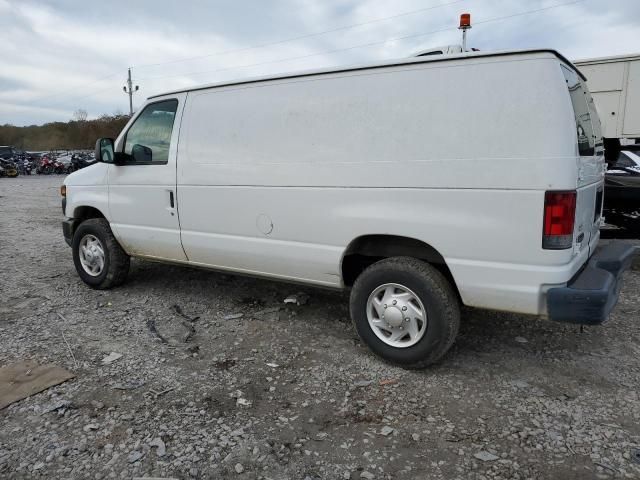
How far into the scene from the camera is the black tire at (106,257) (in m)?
5.22

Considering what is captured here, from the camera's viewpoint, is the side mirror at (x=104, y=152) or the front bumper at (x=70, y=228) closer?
the side mirror at (x=104, y=152)

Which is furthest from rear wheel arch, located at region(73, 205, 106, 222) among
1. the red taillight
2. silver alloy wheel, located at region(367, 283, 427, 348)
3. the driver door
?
the red taillight

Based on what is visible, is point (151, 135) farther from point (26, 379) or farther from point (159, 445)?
point (159, 445)

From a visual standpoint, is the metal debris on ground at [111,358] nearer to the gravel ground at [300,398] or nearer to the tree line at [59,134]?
the gravel ground at [300,398]

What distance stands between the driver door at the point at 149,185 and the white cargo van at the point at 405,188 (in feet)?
0.09

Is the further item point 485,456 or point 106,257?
point 106,257

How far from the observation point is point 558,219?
285cm

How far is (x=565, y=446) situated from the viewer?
2.65 m

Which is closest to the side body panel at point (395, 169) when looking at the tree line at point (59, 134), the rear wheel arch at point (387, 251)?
the rear wheel arch at point (387, 251)

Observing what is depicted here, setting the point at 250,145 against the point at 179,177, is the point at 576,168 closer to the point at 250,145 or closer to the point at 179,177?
the point at 250,145

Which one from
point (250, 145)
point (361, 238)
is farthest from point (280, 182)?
point (361, 238)

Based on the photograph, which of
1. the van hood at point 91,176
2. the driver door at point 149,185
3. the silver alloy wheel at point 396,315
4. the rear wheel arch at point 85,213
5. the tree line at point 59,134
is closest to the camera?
the silver alloy wheel at point 396,315

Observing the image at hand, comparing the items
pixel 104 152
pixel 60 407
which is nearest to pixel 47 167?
pixel 104 152

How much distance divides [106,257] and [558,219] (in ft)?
14.5
